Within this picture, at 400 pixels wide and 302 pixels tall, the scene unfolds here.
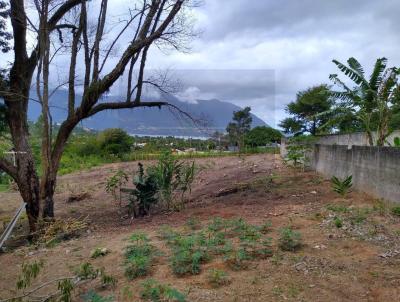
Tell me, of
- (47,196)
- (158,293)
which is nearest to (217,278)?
(158,293)

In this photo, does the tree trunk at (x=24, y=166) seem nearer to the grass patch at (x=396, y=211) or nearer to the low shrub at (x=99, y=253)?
the low shrub at (x=99, y=253)

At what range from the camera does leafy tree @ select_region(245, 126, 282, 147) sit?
88.2 ft

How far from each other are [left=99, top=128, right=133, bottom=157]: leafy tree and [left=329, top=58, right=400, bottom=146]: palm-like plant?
17.4 meters

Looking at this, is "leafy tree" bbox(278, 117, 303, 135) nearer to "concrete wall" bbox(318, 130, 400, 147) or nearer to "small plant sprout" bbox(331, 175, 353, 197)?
"concrete wall" bbox(318, 130, 400, 147)

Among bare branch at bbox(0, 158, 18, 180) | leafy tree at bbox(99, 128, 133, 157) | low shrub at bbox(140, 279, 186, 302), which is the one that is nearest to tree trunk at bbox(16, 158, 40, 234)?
bare branch at bbox(0, 158, 18, 180)

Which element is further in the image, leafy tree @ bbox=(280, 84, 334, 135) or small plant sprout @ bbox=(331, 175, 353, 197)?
leafy tree @ bbox=(280, 84, 334, 135)

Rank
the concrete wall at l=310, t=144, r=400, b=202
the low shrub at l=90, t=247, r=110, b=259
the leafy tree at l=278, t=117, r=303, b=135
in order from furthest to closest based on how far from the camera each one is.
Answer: the leafy tree at l=278, t=117, r=303, b=135 < the concrete wall at l=310, t=144, r=400, b=202 < the low shrub at l=90, t=247, r=110, b=259

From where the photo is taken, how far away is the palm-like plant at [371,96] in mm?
8672

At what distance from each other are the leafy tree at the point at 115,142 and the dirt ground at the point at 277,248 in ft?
49.7

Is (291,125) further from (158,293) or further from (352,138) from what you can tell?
(158,293)

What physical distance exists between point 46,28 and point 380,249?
6864 mm

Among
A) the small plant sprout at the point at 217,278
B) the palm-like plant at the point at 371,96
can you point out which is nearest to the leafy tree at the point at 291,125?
the palm-like plant at the point at 371,96

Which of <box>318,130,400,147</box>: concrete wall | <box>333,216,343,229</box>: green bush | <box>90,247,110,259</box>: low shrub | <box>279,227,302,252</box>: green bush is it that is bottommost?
<box>90,247,110,259</box>: low shrub

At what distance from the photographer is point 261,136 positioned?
27734 mm
